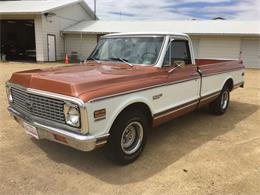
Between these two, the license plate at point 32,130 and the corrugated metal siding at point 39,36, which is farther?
the corrugated metal siding at point 39,36

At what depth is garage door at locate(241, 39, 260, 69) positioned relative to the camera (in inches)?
848

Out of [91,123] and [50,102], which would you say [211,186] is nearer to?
[91,123]

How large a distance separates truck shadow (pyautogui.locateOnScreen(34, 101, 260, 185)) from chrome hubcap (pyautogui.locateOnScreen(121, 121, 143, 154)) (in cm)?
24

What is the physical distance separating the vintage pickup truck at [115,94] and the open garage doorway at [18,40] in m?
22.7

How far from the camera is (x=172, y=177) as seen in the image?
3926 mm

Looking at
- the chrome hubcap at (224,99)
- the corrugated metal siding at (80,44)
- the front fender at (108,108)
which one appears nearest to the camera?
the front fender at (108,108)

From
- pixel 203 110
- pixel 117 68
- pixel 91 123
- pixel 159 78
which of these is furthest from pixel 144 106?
pixel 203 110

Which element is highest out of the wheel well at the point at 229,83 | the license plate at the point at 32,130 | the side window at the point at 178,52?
the side window at the point at 178,52

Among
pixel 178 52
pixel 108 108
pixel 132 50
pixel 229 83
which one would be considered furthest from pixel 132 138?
pixel 229 83

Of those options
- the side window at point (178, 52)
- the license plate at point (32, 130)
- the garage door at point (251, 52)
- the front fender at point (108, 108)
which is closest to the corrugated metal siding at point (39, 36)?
the garage door at point (251, 52)

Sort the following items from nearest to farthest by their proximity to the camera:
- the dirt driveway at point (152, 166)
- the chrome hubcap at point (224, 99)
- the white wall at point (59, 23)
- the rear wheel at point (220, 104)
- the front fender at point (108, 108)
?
the front fender at point (108, 108) < the dirt driveway at point (152, 166) < the rear wheel at point (220, 104) < the chrome hubcap at point (224, 99) < the white wall at point (59, 23)

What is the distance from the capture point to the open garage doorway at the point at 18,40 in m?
26.7

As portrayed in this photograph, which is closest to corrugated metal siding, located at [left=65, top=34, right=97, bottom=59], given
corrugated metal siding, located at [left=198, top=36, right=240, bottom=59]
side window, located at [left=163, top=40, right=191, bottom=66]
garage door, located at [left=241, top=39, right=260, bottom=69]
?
corrugated metal siding, located at [left=198, top=36, right=240, bottom=59]

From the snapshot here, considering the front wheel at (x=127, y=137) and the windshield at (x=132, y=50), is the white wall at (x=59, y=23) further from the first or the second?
the front wheel at (x=127, y=137)
